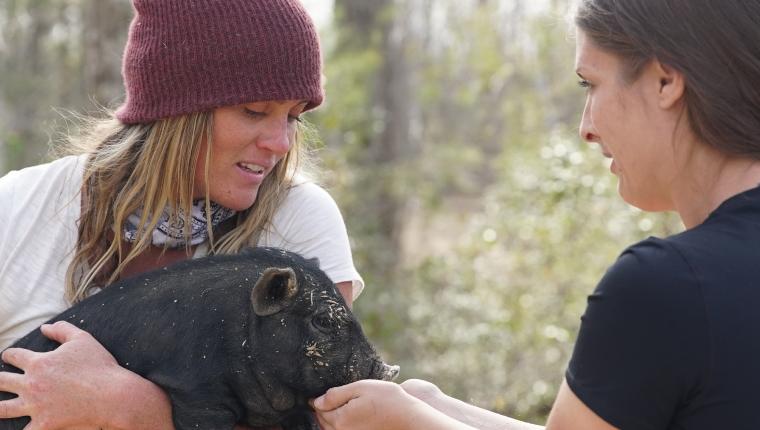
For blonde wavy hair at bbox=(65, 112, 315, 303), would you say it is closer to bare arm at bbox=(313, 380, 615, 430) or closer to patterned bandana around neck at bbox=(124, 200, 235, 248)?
patterned bandana around neck at bbox=(124, 200, 235, 248)

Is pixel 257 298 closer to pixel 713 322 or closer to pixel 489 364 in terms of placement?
pixel 713 322

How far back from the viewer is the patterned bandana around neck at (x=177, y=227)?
3736 mm

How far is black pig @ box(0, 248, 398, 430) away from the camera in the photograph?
124 inches

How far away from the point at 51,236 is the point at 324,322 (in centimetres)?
122

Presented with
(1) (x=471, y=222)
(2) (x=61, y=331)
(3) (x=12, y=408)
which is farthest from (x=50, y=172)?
(1) (x=471, y=222)

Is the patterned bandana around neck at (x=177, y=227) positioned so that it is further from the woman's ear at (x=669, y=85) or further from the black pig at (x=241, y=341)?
the woman's ear at (x=669, y=85)

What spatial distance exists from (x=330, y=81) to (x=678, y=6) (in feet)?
31.7

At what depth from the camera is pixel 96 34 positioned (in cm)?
950

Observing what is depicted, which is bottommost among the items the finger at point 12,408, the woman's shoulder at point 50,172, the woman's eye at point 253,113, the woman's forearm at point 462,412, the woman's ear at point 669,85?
the finger at point 12,408

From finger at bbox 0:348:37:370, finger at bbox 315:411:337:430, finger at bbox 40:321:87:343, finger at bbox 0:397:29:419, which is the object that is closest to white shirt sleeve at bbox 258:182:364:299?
finger at bbox 315:411:337:430

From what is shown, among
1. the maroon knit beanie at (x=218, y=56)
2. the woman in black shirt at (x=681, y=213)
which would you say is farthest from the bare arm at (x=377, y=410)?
the maroon knit beanie at (x=218, y=56)

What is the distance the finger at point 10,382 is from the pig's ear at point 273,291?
0.91 meters

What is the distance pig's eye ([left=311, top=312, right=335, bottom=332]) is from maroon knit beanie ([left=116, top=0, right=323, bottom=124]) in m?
0.91

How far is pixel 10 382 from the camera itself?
3350 mm
